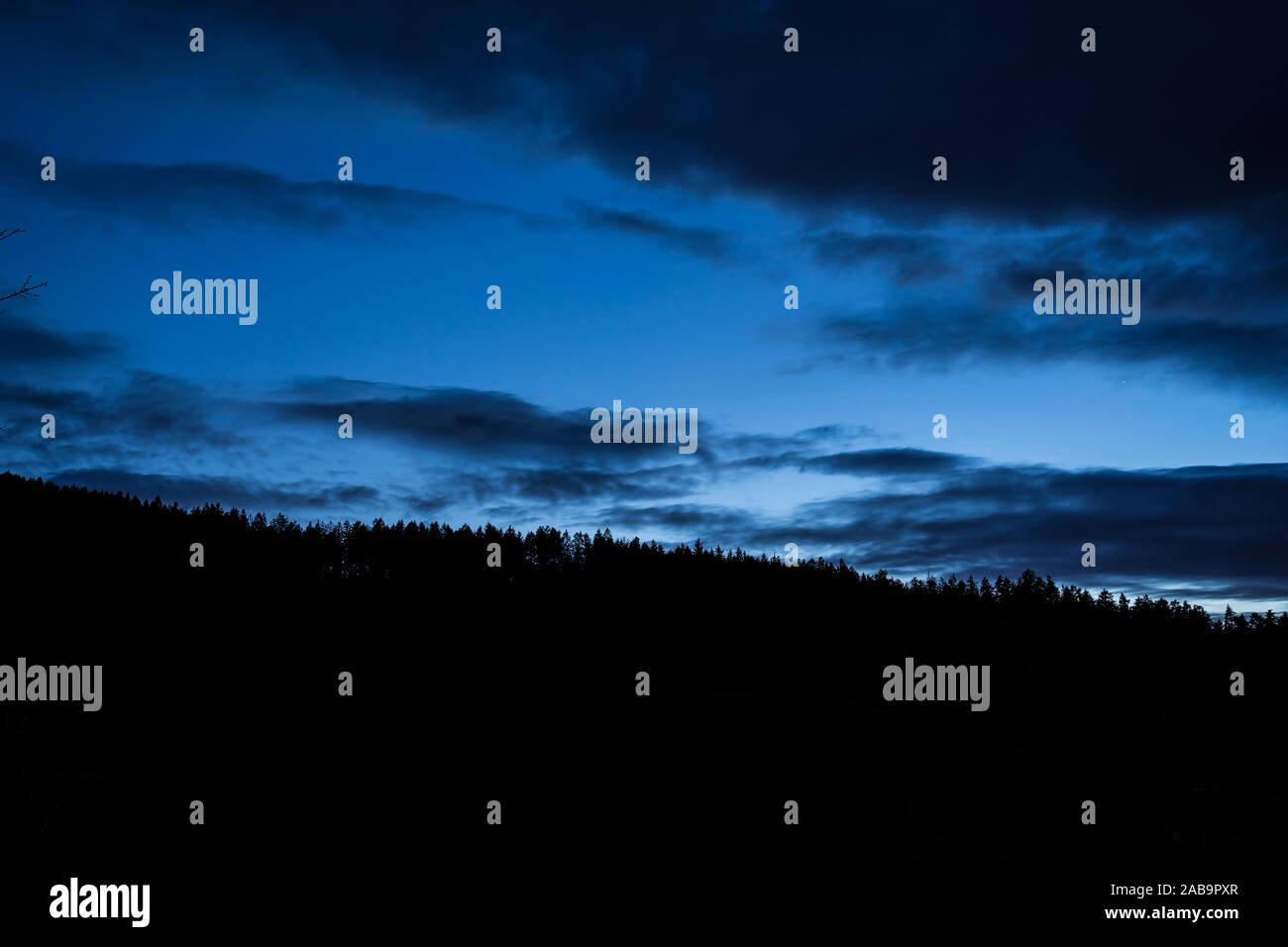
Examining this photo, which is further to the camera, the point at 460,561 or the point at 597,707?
the point at 460,561

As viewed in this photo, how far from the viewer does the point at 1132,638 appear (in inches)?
4567

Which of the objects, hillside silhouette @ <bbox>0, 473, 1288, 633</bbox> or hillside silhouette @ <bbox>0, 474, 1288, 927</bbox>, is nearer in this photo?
hillside silhouette @ <bbox>0, 474, 1288, 927</bbox>

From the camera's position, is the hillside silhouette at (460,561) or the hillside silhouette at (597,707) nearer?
the hillside silhouette at (597,707)
